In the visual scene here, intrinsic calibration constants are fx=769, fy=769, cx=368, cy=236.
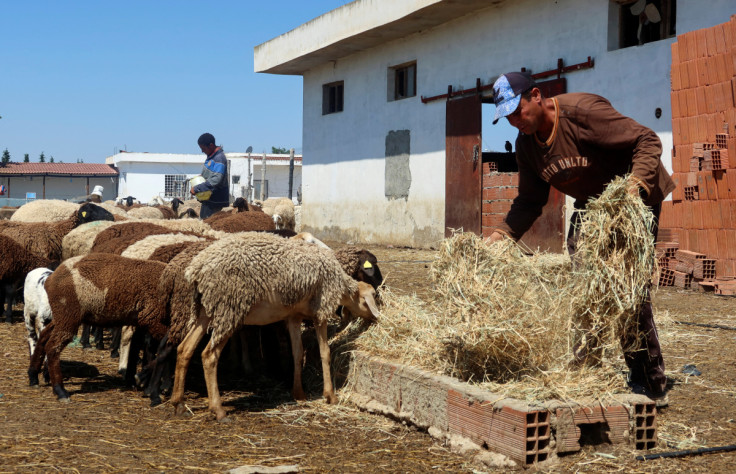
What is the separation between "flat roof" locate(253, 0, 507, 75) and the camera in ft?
54.1

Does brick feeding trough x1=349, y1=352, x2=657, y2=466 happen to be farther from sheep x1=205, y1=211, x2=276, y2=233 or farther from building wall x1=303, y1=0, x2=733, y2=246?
building wall x1=303, y1=0, x2=733, y2=246

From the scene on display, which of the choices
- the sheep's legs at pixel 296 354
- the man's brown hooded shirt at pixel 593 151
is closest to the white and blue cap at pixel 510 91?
the man's brown hooded shirt at pixel 593 151

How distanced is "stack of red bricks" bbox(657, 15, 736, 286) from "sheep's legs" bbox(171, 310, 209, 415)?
757 centimetres

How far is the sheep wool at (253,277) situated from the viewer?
5.50m

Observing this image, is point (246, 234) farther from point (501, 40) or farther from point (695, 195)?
point (501, 40)

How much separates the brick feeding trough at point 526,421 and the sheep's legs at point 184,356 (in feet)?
5.58

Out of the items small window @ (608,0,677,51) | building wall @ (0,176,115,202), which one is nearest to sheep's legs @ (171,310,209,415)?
small window @ (608,0,677,51)

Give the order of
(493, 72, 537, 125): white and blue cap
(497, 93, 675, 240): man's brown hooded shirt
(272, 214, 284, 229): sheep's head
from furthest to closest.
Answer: (272, 214, 284, 229): sheep's head, (493, 72, 537, 125): white and blue cap, (497, 93, 675, 240): man's brown hooded shirt

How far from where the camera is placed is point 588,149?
4.93 m

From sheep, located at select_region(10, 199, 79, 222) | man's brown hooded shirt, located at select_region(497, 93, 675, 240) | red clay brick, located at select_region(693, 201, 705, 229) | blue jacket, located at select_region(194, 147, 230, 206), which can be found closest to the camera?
man's brown hooded shirt, located at select_region(497, 93, 675, 240)

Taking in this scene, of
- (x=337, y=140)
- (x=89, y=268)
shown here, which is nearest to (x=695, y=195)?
(x=89, y=268)

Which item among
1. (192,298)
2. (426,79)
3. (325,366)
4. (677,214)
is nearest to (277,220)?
(426,79)

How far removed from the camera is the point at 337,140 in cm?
2223

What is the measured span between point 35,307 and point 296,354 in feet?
8.67
